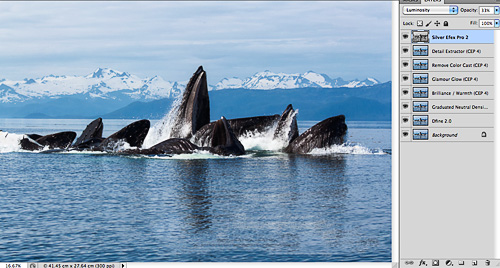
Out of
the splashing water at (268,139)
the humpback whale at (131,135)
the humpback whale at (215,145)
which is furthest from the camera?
the splashing water at (268,139)

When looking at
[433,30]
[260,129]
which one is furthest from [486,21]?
[260,129]

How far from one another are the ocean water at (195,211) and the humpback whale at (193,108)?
699cm

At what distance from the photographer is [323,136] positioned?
130 feet

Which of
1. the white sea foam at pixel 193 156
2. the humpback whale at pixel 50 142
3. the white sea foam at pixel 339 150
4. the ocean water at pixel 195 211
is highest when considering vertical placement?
the humpback whale at pixel 50 142

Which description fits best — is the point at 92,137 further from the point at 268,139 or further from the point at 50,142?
the point at 268,139

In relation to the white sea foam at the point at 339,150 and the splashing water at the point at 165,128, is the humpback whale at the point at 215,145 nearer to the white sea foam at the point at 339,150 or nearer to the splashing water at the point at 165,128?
the splashing water at the point at 165,128

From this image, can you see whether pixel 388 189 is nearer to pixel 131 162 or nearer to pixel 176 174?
pixel 176 174

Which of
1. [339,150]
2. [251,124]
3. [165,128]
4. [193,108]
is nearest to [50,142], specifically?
[165,128]

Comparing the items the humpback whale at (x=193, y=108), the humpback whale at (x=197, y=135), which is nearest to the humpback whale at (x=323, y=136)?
the humpback whale at (x=197, y=135)

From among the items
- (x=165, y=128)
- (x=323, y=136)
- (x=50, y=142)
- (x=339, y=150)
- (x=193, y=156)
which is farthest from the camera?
(x=50, y=142)

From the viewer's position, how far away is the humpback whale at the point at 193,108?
3994 centimetres

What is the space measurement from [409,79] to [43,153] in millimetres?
34779

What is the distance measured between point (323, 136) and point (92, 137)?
15.7 metres

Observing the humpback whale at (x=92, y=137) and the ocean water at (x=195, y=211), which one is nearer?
the ocean water at (x=195, y=211)
